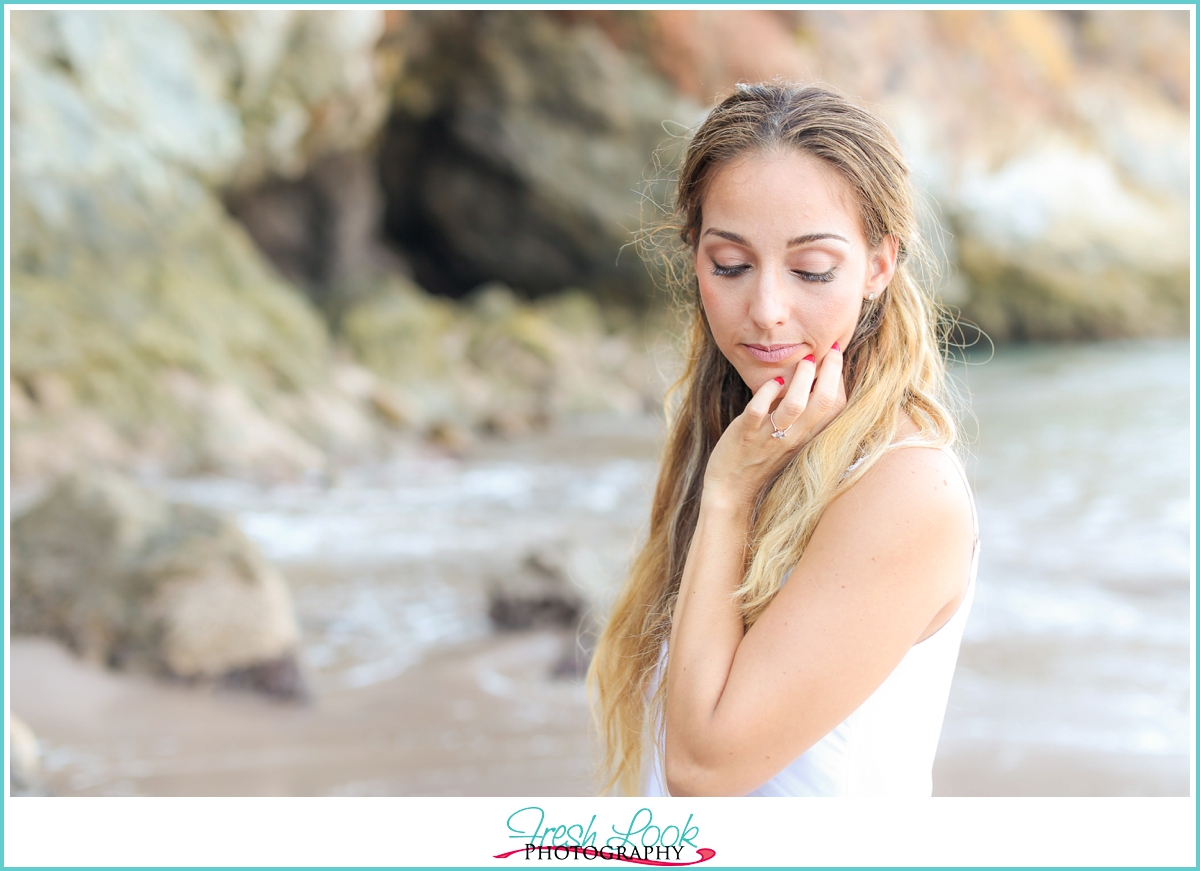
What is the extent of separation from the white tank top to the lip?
0.22 meters

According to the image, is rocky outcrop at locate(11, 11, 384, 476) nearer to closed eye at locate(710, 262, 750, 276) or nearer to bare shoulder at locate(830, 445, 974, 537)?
closed eye at locate(710, 262, 750, 276)

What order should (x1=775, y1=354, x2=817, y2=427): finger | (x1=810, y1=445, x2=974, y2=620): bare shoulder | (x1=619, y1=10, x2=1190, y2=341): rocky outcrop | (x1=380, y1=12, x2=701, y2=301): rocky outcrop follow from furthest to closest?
(x1=380, y1=12, x2=701, y2=301): rocky outcrop < (x1=619, y1=10, x2=1190, y2=341): rocky outcrop < (x1=775, y1=354, x2=817, y2=427): finger < (x1=810, y1=445, x2=974, y2=620): bare shoulder

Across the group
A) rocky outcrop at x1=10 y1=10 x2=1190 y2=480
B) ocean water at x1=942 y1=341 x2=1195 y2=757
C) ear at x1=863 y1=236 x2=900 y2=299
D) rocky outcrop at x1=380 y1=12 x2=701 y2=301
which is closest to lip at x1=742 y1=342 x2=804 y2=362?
ear at x1=863 y1=236 x2=900 y2=299

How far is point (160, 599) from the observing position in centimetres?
363

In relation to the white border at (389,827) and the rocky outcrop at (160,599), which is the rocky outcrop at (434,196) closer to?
the rocky outcrop at (160,599)

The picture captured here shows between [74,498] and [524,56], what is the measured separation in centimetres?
1063

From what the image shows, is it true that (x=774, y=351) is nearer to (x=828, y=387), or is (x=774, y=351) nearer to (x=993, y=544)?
(x=828, y=387)

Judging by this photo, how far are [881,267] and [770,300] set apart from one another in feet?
0.57

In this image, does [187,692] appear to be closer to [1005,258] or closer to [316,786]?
[316,786]

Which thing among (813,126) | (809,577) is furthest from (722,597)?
(813,126)

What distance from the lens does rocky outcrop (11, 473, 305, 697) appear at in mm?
3615

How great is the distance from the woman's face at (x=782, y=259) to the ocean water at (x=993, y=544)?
1.70ft

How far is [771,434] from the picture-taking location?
1.09 metres

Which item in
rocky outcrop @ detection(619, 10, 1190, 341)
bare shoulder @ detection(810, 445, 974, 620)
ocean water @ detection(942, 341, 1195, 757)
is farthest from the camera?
rocky outcrop @ detection(619, 10, 1190, 341)
